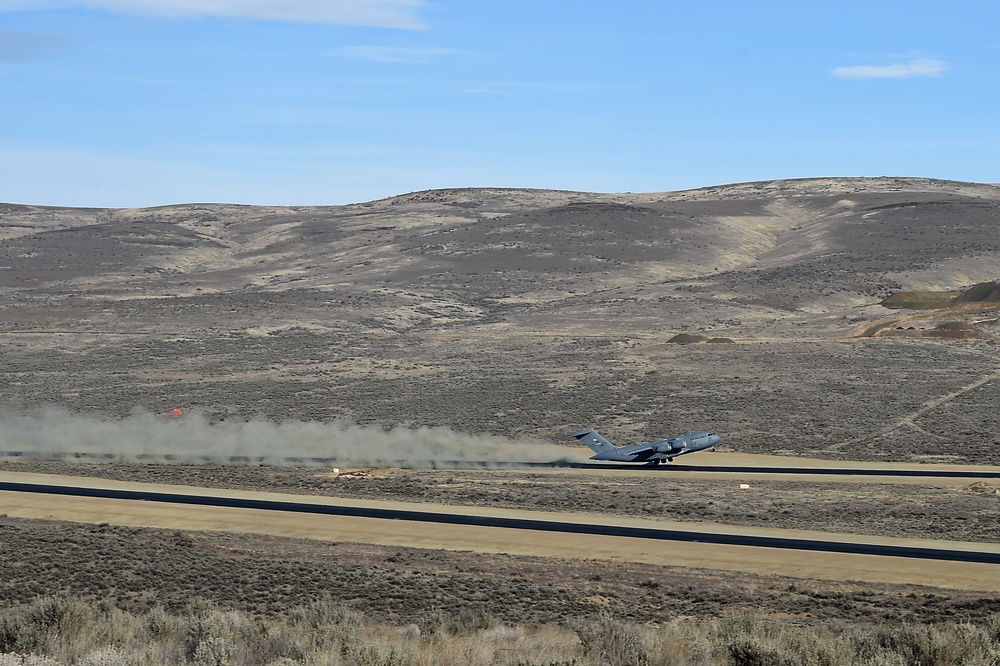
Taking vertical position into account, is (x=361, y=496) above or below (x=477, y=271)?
below

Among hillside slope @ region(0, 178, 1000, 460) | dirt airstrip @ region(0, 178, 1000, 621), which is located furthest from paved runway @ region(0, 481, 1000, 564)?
hillside slope @ region(0, 178, 1000, 460)

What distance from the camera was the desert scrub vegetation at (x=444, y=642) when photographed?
21734 mm

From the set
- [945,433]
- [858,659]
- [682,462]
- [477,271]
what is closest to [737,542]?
[858,659]

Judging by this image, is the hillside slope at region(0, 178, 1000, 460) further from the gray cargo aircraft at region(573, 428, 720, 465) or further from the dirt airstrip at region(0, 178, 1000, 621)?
the gray cargo aircraft at region(573, 428, 720, 465)

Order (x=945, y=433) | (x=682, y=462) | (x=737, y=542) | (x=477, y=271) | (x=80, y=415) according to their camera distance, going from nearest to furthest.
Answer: (x=737, y=542) → (x=682, y=462) → (x=945, y=433) → (x=80, y=415) → (x=477, y=271)

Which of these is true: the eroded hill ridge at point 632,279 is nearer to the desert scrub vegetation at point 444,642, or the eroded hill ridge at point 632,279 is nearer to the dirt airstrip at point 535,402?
the dirt airstrip at point 535,402

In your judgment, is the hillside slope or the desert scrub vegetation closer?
the desert scrub vegetation

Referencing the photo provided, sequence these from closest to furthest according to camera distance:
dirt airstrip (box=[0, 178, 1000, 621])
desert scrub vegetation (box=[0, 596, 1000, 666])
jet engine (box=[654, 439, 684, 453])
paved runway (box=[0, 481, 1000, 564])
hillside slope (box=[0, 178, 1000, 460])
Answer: desert scrub vegetation (box=[0, 596, 1000, 666]) < dirt airstrip (box=[0, 178, 1000, 621]) < paved runway (box=[0, 481, 1000, 564]) < jet engine (box=[654, 439, 684, 453]) < hillside slope (box=[0, 178, 1000, 460])

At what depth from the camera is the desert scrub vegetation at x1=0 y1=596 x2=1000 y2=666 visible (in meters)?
21.7

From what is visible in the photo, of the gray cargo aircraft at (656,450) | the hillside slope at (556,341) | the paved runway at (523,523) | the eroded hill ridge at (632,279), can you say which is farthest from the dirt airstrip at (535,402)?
the gray cargo aircraft at (656,450)

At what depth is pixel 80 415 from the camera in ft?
270

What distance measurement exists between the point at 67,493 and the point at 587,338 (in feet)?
227

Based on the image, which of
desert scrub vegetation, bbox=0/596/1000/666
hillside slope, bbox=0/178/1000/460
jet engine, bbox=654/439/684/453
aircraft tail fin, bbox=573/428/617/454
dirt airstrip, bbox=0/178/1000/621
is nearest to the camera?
desert scrub vegetation, bbox=0/596/1000/666

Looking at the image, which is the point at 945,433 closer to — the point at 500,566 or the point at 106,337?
the point at 500,566
